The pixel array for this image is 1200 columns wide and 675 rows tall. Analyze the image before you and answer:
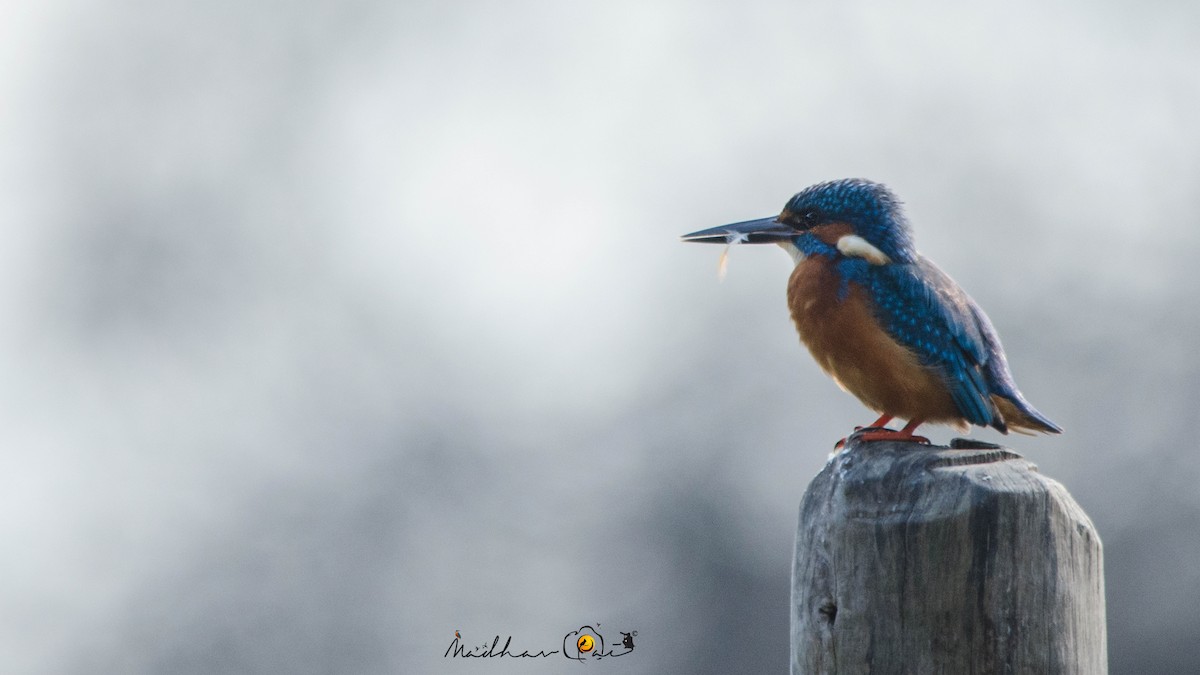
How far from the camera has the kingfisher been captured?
3.72 meters

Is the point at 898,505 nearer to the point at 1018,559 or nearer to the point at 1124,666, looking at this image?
the point at 1018,559

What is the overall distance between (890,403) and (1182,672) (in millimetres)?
6942

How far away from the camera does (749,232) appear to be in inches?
174

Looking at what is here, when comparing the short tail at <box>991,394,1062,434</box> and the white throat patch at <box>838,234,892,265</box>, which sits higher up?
the white throat patch at <box>838,234,892,265</box>

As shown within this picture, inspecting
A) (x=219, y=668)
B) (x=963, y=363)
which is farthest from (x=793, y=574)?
(x=219, y=668)

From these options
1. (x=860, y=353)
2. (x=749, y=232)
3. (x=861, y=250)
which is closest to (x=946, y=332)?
(x=860, y=353)

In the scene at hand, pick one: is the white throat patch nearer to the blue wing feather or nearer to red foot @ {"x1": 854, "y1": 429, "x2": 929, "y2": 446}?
the blue wing feather

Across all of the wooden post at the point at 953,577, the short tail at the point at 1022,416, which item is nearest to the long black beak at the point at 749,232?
the short tail at the point at 1022,416

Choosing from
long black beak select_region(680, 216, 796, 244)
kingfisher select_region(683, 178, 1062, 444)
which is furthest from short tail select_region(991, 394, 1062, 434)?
long black beak select_region(680, 216, 796, 244)

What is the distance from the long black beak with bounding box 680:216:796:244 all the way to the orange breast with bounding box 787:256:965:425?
0.29m

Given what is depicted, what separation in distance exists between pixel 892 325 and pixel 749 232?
77 centimetres

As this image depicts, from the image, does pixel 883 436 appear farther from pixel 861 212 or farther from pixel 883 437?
pixel 861 212

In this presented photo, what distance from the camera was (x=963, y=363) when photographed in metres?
3.71

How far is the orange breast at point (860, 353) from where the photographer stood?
12.3 feet
